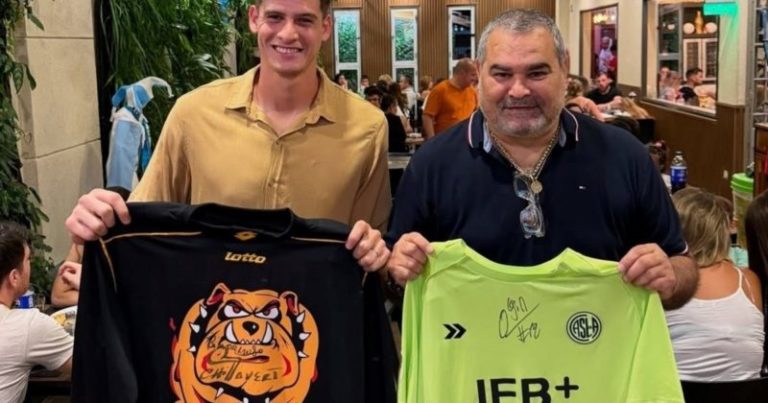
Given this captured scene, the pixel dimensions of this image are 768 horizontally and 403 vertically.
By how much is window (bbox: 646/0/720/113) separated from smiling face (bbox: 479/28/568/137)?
8.71 metres

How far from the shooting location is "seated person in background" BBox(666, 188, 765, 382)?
2738 mm

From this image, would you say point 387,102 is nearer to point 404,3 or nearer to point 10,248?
point 10,248

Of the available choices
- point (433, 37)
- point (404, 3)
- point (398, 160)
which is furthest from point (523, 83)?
point (404, 3)

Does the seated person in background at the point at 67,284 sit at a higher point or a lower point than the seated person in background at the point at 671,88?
lower

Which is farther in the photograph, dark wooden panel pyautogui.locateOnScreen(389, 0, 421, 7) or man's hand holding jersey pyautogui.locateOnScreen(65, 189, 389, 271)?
dark wooden panel pyautogui.locateOnScreen(389, 0, 421, 7)

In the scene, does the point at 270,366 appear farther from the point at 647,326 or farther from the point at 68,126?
the point at 68,126

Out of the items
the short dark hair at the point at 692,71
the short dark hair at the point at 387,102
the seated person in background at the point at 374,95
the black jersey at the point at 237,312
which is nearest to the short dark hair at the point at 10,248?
the black jersey at the point at 237,312

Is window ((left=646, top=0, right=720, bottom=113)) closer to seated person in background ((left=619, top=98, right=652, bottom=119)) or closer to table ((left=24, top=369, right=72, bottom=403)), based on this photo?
seated person in background ((left=619, top=98, right=652, bottom=119))

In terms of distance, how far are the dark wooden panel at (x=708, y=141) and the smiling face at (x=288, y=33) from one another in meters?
8.09

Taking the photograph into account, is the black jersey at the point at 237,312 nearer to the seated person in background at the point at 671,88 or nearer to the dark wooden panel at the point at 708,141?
the dark wooden panel at the point at 708,141

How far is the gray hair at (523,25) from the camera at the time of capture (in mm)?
1923

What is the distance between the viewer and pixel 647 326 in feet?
5.97

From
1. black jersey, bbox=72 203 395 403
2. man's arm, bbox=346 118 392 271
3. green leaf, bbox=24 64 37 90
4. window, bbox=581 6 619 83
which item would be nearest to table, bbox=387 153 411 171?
green leaf, bbox=24 64 37 90

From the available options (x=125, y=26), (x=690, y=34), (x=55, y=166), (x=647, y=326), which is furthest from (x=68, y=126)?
(x=690, y=34)
